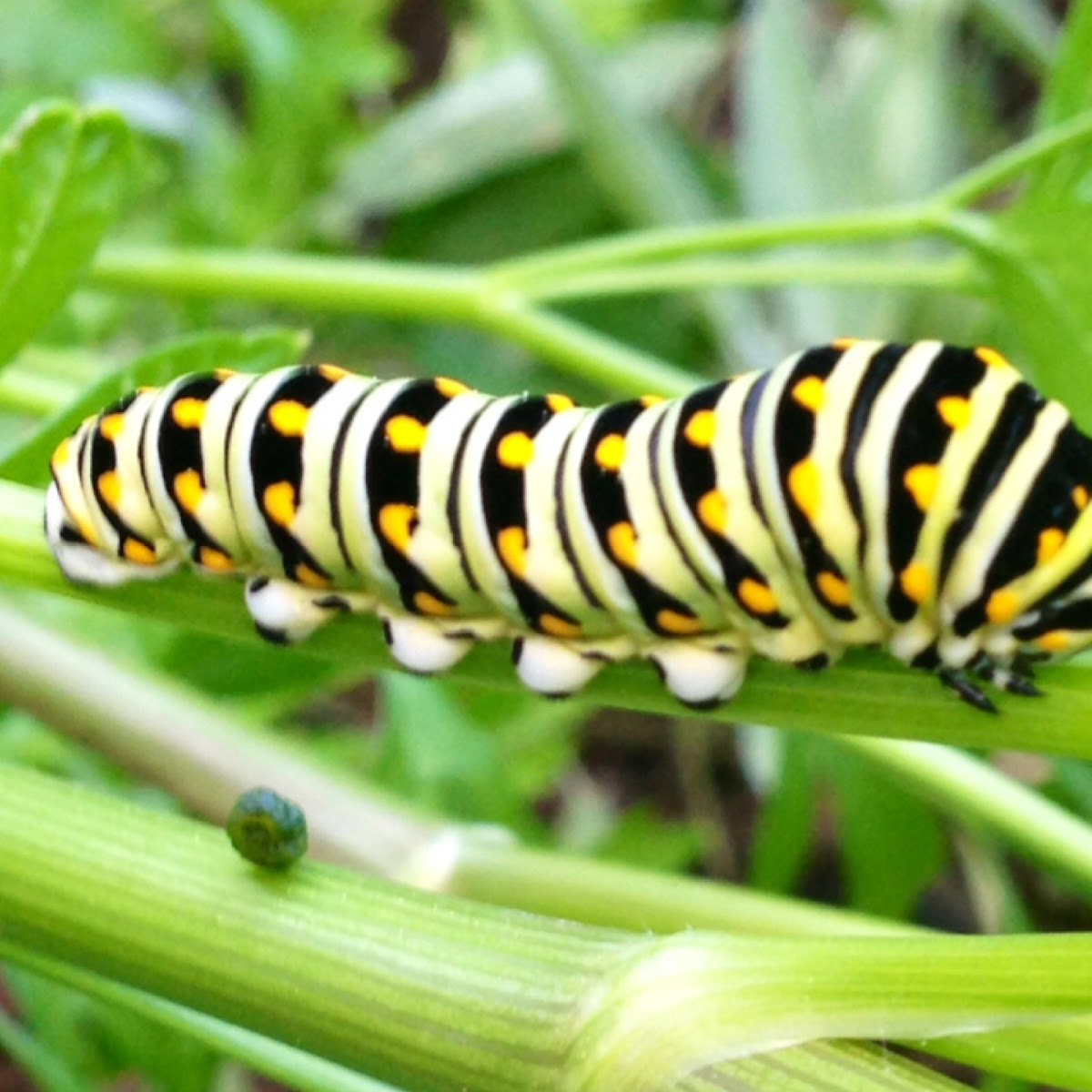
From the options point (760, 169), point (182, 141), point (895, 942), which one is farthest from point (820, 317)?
point (895, 942)

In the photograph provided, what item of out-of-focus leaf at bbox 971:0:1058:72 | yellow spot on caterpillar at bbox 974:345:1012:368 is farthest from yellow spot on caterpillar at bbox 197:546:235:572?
out-of-focus leaf at bbox 971:0:1058:72

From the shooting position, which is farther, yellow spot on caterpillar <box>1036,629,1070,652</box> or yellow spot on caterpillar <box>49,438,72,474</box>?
yellow spot on caterpillar <box>49,438,72,474</box>

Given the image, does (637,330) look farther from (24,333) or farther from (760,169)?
(24,333)

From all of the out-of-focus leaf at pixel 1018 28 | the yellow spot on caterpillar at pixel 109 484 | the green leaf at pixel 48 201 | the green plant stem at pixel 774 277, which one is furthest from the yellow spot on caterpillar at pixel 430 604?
the out-of-focus leaf at pixel 1018 28

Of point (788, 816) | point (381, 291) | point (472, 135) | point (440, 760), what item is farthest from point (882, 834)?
point (472, 135)

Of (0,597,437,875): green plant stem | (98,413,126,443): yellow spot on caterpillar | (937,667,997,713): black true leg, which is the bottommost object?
(0,597,437,875): green plant stem

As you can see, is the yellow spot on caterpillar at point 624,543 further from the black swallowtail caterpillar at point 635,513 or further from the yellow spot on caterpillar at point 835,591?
the yellow spot on caterpillar at point 835,591

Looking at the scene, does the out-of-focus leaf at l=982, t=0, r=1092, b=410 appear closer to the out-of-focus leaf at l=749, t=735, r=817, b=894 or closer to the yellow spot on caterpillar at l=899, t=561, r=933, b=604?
the yellow spot on caterpillar at l=899, t=561, r=933, b=604
